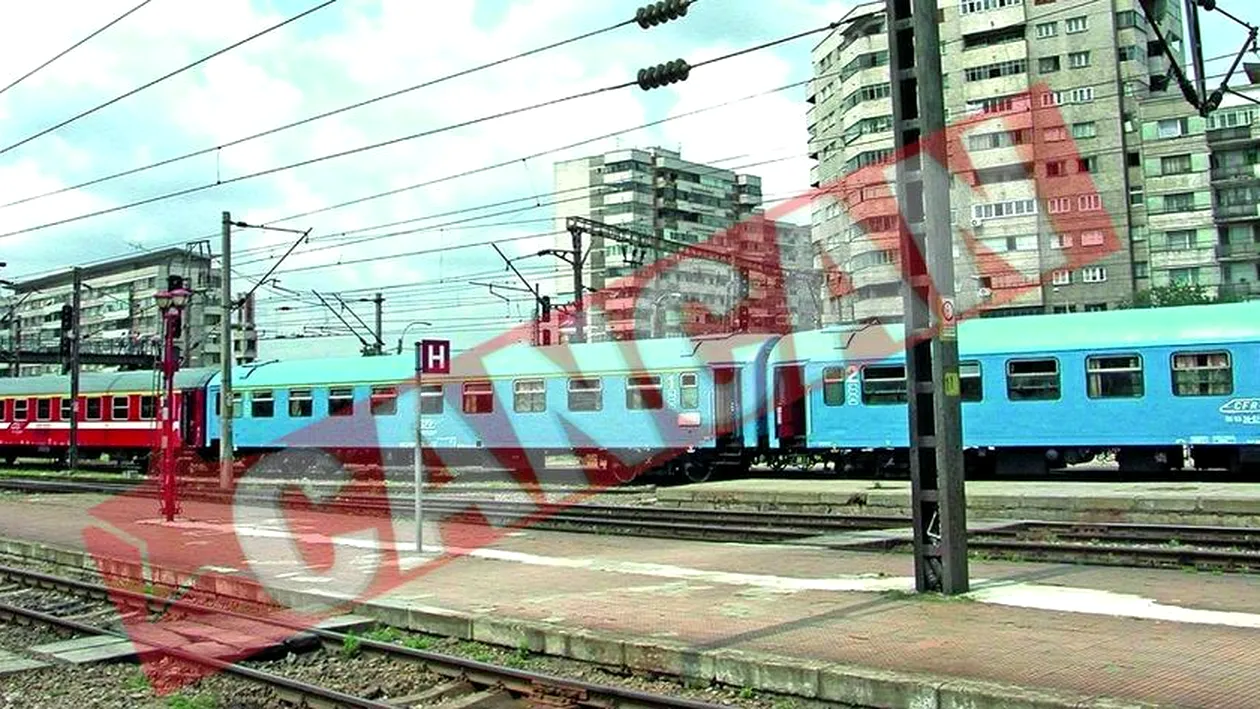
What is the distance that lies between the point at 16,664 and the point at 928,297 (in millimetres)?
8425

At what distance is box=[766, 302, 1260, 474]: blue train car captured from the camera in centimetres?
1994

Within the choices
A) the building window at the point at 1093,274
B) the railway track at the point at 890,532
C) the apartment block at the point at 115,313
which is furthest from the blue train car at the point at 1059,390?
the apartment block at the point at 115,313

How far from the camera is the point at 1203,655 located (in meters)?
7.31

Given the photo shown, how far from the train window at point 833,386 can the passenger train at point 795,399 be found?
0.10ft

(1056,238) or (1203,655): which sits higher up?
(1056,238)

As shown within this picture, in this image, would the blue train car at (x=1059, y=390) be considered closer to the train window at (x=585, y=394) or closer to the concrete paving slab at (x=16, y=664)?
the train window at (x=585, y=394)

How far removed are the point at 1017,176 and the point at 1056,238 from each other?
387 centimetres

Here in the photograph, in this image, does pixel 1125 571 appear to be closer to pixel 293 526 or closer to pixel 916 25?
pixel 916 25

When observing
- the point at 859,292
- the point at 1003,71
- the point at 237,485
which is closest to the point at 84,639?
the point at 237,485

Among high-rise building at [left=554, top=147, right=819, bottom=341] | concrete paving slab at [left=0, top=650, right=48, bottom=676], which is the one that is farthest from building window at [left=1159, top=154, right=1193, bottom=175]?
concrete paving slab at [left=0, top=650, right=48, bottom=676]

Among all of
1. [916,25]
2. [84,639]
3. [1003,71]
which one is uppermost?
[1003,71]

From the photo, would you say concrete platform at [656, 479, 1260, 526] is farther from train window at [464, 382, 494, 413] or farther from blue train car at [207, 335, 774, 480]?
train window at [464, 382, 494, 413]

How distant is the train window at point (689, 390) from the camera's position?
2477 centimetres

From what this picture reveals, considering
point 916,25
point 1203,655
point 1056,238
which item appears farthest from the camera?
point 1056,238
